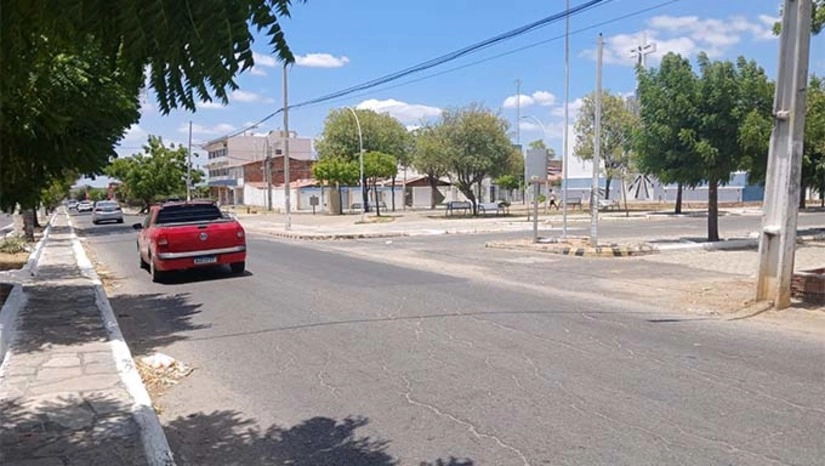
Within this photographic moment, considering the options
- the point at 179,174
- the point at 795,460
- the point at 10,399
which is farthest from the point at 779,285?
the point at 179,174

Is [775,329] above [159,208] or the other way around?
the other way around

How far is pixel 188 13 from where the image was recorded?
222cm

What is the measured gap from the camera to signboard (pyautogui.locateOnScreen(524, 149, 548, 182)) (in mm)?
21734

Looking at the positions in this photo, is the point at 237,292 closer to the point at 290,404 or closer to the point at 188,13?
the point at 290,404

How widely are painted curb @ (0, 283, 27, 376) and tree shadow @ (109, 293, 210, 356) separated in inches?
50.8

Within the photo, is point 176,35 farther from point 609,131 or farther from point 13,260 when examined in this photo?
point 609,131

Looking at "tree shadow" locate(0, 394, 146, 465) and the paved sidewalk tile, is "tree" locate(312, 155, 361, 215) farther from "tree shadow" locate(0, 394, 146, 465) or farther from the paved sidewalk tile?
"tree shadow" locate(0, 394, 146, 465)

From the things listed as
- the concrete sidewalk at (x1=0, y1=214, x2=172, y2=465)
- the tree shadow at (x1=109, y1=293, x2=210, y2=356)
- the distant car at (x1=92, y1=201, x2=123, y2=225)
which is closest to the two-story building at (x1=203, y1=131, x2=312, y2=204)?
the distant car at (x1=92, y1=201, x2=123, y2=225)

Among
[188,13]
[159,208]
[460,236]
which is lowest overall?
[460,236]

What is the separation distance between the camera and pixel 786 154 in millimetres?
9750

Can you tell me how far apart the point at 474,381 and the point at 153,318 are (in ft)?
19.3

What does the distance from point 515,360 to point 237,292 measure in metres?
6.69

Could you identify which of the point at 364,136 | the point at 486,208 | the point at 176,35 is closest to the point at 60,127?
the point at 176,35

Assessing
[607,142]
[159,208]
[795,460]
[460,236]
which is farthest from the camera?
[607,142]
